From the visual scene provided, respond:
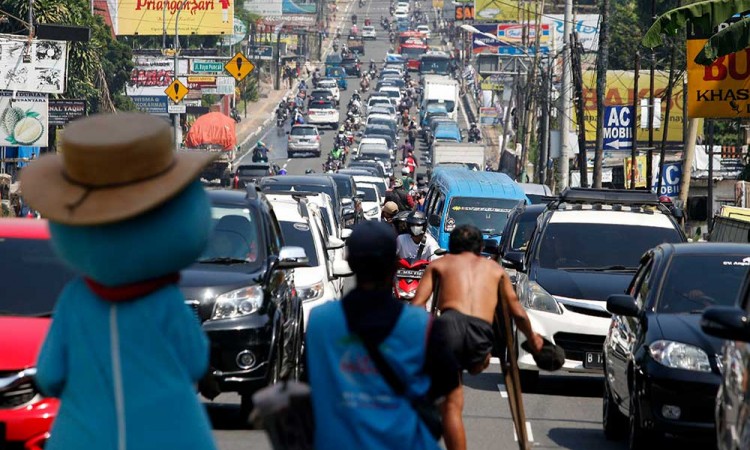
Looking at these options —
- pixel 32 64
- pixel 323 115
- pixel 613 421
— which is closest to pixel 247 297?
pixel 613 421

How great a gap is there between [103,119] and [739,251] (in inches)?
311

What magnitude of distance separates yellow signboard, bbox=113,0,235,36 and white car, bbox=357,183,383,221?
45.7 meters

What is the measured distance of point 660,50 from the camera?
86438 millimetres

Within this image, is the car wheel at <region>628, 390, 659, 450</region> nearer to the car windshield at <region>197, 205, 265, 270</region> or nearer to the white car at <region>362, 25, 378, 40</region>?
the car windshield at <region>197, 205, 265, 270</region>

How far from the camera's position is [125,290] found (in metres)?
4.93

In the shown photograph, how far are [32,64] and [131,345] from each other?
48.6 meters

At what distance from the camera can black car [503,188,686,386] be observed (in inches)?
586

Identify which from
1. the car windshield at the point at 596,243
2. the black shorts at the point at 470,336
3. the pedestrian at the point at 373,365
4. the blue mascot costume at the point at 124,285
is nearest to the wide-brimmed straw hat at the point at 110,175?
the blue mascot costume at the point at 124,285

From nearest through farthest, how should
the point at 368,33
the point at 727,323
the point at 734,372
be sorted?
the point at 727,323
the point at 734,372
the point at 368,33

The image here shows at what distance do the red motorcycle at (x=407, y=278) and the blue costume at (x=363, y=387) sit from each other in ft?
37.4

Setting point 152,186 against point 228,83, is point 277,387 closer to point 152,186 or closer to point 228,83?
point 152,186

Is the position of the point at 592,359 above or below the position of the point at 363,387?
below

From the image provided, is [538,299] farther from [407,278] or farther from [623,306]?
[623,306]

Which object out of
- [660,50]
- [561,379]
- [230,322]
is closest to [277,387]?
[230,322]
